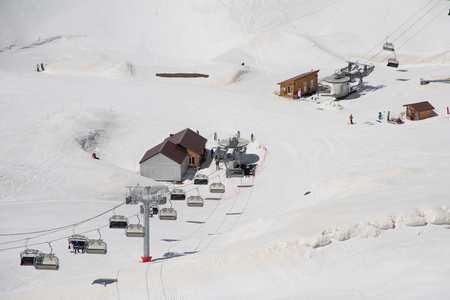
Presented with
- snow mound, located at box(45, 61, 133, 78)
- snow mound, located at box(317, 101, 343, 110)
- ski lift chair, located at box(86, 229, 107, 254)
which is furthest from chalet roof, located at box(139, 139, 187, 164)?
snow mound, located at box(45, 61, 133, 78)

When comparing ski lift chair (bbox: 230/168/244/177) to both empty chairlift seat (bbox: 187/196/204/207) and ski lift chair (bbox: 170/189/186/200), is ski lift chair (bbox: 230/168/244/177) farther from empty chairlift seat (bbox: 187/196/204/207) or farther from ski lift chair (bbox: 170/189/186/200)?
ski lift chair (bbox: 170/189/186/200)

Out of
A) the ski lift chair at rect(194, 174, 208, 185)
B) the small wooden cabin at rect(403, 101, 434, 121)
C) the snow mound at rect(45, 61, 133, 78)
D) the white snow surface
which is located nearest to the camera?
the white snow surface

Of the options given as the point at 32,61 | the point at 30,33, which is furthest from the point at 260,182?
the point at 30,33

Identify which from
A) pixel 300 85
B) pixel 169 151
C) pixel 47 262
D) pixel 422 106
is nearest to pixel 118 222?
pixel 47 262

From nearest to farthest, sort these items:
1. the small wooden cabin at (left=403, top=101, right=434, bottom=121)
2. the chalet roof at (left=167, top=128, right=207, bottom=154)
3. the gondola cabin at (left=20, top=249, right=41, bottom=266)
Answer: the gondola cabin at (left=20, top=249, right=41, bottom=266) < the chalet roof at (left=167, top=128, right=207, bottom=154) < the small wooden cabin at (left=403, top=101, right=434, bottom=121)

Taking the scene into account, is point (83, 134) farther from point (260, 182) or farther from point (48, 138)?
point (260, 182)

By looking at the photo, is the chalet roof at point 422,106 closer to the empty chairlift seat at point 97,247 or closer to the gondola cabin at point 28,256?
the empty chairlift seat at point 97,247

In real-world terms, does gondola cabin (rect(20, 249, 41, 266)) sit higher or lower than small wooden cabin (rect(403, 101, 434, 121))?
lower
